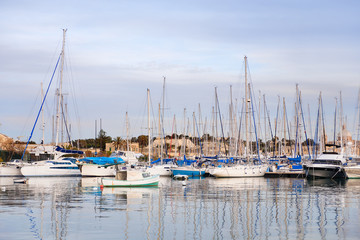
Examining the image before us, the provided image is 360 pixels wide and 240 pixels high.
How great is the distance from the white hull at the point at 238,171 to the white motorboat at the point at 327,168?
694 cm

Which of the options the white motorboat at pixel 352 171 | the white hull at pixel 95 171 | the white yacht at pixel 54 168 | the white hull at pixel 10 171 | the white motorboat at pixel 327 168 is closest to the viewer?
the white motorboat at pixel 352 171

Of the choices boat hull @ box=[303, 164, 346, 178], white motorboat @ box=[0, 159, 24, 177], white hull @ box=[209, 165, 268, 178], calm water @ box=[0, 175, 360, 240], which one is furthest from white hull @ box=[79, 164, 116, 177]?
boat hull @ box=[303, 164, 346, 178]

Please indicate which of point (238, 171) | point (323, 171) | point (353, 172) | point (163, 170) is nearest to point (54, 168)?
point (163, 170)

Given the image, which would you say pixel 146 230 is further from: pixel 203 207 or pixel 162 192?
pixel 162 192

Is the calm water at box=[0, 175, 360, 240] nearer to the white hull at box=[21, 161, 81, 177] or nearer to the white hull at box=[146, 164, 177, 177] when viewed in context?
the white hull at box=[146, 164, 177, 177]

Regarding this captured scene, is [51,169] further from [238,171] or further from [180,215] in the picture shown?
[180,215]

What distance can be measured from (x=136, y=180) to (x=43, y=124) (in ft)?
121

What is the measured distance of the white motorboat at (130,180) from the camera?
54562mm

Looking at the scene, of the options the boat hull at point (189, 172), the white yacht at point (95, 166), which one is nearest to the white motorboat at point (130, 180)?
the white yacht at point (95, 166)

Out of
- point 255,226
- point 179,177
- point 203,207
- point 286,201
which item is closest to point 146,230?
point 255,226

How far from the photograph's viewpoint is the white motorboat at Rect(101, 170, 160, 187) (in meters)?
54.6

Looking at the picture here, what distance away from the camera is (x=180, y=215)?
3269 cm

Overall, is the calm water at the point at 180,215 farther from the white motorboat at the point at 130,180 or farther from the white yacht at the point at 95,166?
the white yacht at the point at 95,166

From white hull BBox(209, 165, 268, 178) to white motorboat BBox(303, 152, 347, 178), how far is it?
694cm
